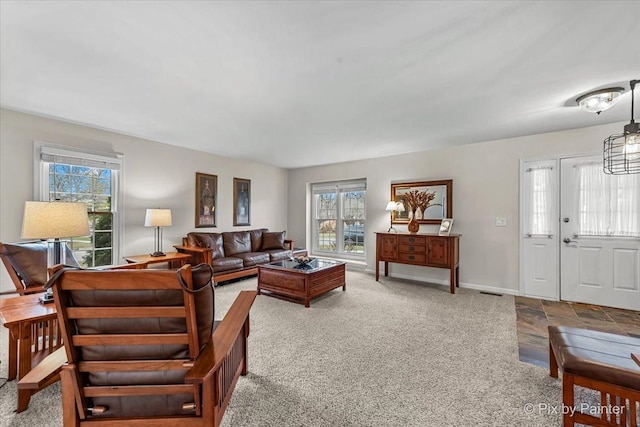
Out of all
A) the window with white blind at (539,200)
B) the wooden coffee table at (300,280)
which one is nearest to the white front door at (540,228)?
the window with white blind at (539,200)

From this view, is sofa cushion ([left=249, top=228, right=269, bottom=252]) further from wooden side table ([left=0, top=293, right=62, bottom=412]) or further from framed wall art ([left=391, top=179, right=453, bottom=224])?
wooden side table ([left=0, top=293, right=62, bottom=412])

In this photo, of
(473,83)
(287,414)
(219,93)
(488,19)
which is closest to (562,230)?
(473,83)

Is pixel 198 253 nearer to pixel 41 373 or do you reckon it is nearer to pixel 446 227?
pixel 41 373

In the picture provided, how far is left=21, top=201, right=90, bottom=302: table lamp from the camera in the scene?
6.08 ft

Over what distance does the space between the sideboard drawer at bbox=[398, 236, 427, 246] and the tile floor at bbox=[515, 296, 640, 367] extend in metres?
1.46

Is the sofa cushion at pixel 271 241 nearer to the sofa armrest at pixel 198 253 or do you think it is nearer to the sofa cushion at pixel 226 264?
the sofa cushion at pixel 226 264

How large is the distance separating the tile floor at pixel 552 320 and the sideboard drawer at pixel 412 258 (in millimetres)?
1330

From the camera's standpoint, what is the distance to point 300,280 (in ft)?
11.7

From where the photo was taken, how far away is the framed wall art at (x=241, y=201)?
5.76 metres

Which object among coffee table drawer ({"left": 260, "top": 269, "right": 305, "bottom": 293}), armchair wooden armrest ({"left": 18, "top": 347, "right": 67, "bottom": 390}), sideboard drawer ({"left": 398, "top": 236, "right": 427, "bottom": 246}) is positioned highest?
sideboard drawer ({"left": 398, "top": 236, "right": 427, "bottom": 246})

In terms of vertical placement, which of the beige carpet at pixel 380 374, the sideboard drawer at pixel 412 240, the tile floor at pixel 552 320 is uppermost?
the sideboard drawer at pixel 412 240

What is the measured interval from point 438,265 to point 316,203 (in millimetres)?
3325

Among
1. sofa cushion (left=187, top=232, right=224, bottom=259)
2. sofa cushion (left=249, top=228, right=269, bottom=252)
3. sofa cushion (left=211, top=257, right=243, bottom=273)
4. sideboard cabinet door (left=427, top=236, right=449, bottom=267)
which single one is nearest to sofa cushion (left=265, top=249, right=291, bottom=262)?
sofa cushion (left=249, top=228, right=269, bottom=252)

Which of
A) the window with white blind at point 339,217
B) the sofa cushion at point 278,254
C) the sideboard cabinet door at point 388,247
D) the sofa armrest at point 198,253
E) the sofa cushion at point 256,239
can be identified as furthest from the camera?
the window with white blind at point 339,217
